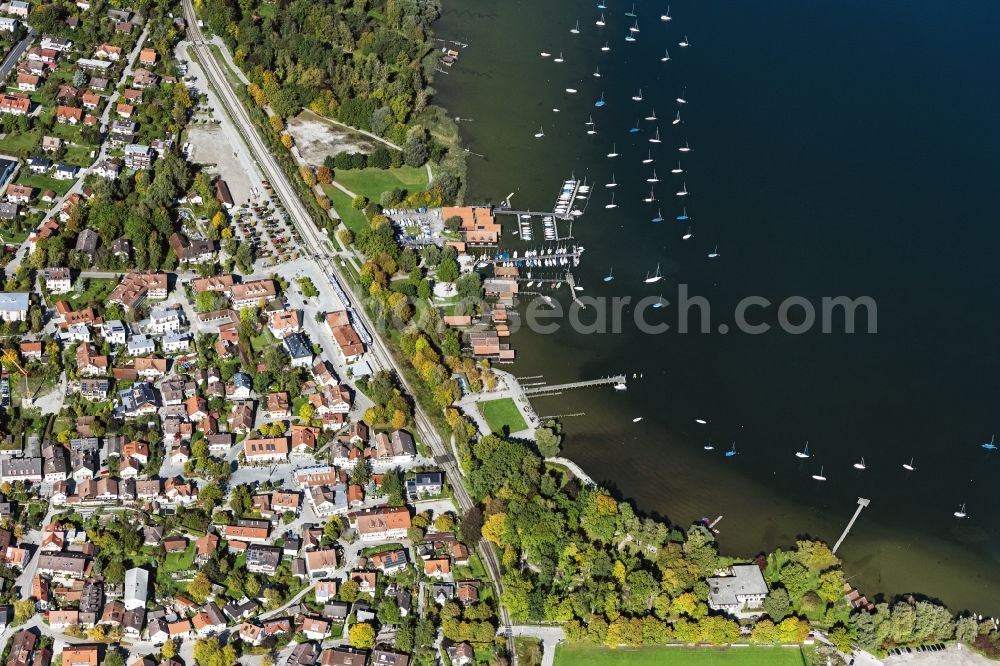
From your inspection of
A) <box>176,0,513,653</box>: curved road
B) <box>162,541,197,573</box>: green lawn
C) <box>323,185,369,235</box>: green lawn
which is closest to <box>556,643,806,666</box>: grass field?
<box>176,0,513,653</box>: curved road

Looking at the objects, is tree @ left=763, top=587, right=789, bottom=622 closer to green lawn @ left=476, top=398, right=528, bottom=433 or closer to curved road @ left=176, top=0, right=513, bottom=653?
curved road @ left=176, top=0, right=513, bottom=653

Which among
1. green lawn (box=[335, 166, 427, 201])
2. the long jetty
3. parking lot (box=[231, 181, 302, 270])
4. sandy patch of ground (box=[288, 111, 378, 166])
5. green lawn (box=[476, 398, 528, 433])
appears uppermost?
sandy patch of ground (box=[288, 111, 378, 166])

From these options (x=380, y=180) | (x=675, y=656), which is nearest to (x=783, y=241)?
(x=380, y=180)

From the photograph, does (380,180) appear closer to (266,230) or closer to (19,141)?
(266,230)

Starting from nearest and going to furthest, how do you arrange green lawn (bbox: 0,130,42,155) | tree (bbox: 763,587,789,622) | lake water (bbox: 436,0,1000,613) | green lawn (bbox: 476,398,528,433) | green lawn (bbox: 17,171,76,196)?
tree (bbox: 763,587,789,622) → lake water (bbox: 436,0,1000,613) → green lawn (bbox: 476,398,528,433) → green lawn (bbox: 17,171,76,196) → green lawn (bbox: 0,130,42,155)

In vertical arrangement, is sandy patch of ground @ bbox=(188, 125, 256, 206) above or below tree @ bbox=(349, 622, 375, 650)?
above

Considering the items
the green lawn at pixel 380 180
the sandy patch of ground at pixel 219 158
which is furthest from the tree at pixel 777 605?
the sandy patch of ground at pixel 219 158

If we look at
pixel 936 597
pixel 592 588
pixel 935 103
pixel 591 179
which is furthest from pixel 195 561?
pixel 935 103
